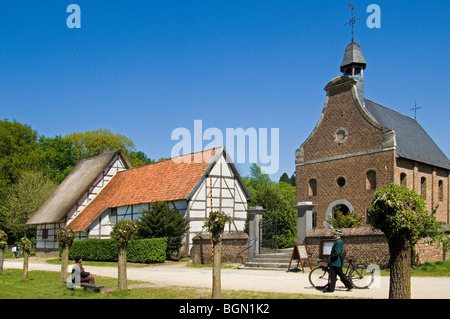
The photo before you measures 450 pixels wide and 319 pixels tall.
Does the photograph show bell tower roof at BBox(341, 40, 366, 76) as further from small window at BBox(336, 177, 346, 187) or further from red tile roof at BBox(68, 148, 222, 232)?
red tile roof at BBox(68, 148, 222, 232)

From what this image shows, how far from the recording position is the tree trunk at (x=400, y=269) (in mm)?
8141

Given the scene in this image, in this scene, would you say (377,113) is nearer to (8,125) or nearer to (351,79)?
(351,79)

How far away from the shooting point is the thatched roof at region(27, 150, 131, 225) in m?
34.2

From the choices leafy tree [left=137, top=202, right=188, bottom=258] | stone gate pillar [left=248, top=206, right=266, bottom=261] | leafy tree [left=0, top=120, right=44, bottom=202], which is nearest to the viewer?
stone gate pillar [left=248, top=206, right=266, bottom=261]

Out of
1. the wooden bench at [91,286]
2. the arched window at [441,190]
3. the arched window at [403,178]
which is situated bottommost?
the wooden bench at [91,286]

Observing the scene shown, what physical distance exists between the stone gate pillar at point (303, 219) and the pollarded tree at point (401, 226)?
938 centimetres

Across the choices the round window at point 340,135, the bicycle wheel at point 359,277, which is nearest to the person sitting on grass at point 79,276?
the bicycle wheel at point 359,277

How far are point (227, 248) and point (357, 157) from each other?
10573 millimetres

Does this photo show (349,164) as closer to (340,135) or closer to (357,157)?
(357,157)

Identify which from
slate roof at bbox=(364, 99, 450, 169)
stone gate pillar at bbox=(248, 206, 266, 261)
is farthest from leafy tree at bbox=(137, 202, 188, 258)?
slate roof at bbox=(364, 99, 450, 169)

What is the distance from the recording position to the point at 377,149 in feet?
86.3

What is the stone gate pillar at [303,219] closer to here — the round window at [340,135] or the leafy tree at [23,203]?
the round window at [340,135]

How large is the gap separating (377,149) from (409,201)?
18.5 m

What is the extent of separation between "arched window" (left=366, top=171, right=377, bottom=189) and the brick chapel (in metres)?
0.05
